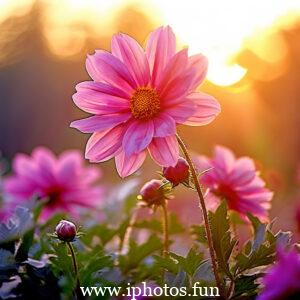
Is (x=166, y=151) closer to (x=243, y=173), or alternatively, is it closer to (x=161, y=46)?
(x=161, y=46)

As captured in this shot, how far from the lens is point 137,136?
97 cm

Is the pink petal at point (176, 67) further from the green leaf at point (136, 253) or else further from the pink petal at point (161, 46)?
the green leaf at point (136, 253)

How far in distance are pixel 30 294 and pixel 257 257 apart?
0.34 m

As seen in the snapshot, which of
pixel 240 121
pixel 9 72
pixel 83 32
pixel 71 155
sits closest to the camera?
pixel 71 155

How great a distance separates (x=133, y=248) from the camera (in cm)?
124

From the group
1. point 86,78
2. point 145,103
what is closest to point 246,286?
point 145,103

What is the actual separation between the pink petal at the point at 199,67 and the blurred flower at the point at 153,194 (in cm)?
19

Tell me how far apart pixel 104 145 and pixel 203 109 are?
14 cm

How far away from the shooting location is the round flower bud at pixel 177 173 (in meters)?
0.97

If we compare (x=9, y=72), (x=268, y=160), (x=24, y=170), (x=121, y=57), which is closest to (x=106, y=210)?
(x=24, y=170)

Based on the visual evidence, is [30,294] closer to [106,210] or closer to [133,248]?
[133,248]

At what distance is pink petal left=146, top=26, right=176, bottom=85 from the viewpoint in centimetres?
98

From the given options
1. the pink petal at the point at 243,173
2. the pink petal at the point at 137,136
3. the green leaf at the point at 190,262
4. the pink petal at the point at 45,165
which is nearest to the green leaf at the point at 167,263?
the green leaf at the point at 190,262

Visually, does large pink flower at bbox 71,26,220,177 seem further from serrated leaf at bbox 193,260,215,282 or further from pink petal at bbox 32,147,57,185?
pink petal at bbox 32,147,57,185
